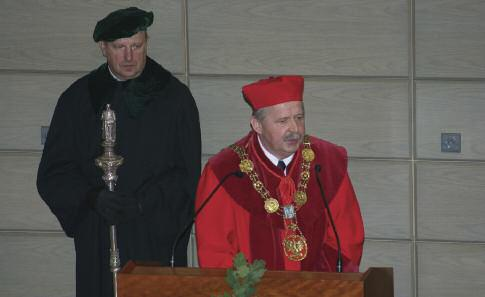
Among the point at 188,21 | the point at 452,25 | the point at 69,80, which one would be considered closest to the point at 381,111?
the point at 452,25

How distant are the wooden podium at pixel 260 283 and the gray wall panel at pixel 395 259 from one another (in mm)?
2103

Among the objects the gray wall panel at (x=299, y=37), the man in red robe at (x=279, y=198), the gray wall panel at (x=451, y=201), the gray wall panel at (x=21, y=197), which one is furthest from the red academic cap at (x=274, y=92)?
the gray wall panel at (x=21, y=197)

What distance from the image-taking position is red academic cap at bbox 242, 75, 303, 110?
5035mm

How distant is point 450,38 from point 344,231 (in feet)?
4.84

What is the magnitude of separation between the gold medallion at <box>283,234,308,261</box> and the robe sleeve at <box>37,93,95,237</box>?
1.22m

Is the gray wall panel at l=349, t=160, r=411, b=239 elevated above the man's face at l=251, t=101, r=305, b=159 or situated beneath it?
situated beneath

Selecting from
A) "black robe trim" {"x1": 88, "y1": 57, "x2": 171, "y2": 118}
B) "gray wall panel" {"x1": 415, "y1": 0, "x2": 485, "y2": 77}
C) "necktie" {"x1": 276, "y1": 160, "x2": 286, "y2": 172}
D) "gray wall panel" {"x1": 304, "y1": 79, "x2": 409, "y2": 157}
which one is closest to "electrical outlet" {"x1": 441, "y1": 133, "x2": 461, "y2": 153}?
"gray wall panel" {"x1": 304, "y1": 79, "x2": 409, "y2": 157}

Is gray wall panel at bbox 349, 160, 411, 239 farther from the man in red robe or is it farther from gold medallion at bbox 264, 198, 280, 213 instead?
gold medallion at bbox 264, 198, 280, 213

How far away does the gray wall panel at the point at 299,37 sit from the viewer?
6094mm

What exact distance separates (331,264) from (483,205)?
1.43m

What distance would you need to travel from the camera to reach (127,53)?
5.70m

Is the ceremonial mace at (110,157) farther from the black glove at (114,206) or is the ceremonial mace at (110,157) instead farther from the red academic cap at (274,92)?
the red academic cap at (274,92)

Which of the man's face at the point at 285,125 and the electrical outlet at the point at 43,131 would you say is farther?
the electrical outlet at the point at 43,131

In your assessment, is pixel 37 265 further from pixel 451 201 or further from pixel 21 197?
pixel 451 201
